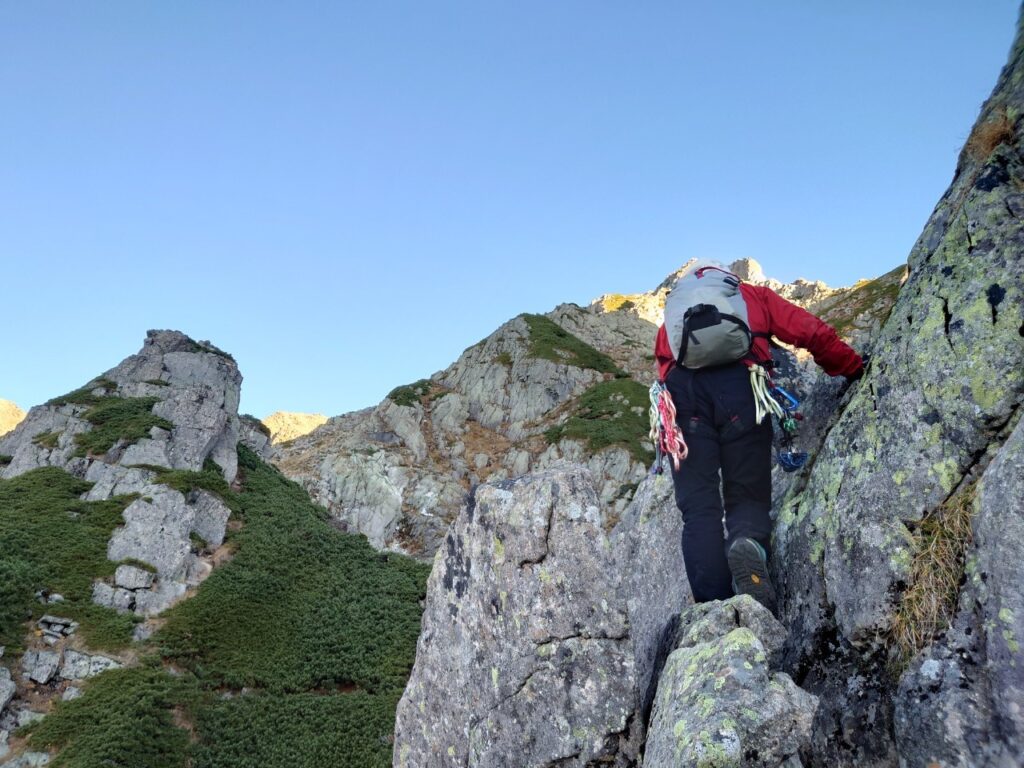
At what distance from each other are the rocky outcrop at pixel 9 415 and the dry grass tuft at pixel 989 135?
9630 cm

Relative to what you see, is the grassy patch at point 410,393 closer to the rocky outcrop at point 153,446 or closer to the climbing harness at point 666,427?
the rocky outcrop at point 153,446

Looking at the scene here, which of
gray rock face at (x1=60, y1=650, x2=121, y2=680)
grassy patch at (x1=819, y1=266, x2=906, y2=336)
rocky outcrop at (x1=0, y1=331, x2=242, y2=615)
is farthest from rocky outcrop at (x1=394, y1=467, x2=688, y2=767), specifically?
grassy patch at (x1=819, y1=266, x2=906, y2=336)

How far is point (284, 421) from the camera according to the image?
75.4 m

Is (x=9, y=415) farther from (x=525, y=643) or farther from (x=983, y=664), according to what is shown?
(x=983, y=664)

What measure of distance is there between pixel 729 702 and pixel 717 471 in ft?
8.00

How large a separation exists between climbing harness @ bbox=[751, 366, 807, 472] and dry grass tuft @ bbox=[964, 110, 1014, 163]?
2.67 meters

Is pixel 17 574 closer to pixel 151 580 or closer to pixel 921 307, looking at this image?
pixel 151 580

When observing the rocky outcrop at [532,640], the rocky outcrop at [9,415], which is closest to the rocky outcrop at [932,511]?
the rocky outcrop at [532,640]

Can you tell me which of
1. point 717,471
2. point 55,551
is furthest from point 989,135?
point 55,551

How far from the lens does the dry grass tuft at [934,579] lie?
4266mm

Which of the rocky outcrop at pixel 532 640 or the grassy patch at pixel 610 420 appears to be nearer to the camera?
the rocky outcrop at pixel 532 640

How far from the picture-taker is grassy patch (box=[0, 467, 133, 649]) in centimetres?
1780

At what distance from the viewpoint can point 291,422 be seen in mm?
75438

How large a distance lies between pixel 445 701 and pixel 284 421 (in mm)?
73467
